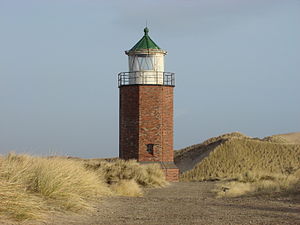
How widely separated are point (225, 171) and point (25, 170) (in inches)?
1002

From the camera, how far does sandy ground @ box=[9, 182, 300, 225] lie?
12.0 metres

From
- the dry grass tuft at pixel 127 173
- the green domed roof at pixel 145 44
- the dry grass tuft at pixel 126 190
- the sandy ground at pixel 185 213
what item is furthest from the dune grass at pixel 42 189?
the green domed roof at pixel 145 44

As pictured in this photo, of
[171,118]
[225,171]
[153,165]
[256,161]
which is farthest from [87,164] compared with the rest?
[256,161]

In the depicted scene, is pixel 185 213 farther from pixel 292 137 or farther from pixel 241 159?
pixel 292 137

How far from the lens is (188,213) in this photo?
13609mm

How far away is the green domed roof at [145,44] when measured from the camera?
1216 inches

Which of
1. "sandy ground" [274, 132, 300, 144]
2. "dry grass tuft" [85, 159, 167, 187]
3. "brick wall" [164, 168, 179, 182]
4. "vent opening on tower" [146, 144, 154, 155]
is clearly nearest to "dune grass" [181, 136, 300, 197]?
"brick wall" [164, 168, 179, 182]

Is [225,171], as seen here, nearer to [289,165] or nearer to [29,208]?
[289,165]

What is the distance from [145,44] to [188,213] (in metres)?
18.6

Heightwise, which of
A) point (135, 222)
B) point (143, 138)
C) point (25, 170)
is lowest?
point (135, 222)

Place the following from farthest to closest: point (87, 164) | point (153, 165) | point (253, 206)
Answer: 1. point (153, 165)
2. point (87, 164)
3. point (253, 206)

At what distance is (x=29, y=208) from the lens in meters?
11.3

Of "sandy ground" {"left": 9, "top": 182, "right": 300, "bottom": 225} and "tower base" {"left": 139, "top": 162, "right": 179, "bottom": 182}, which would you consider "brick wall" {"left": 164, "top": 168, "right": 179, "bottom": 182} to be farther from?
"sandy ground" {"left": 9, "top": 182, "right": 300, "bottom": 225}

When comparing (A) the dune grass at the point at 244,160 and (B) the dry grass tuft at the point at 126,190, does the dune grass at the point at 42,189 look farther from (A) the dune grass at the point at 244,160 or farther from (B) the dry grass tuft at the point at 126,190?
(A) the dune grass at the point at 244,160
